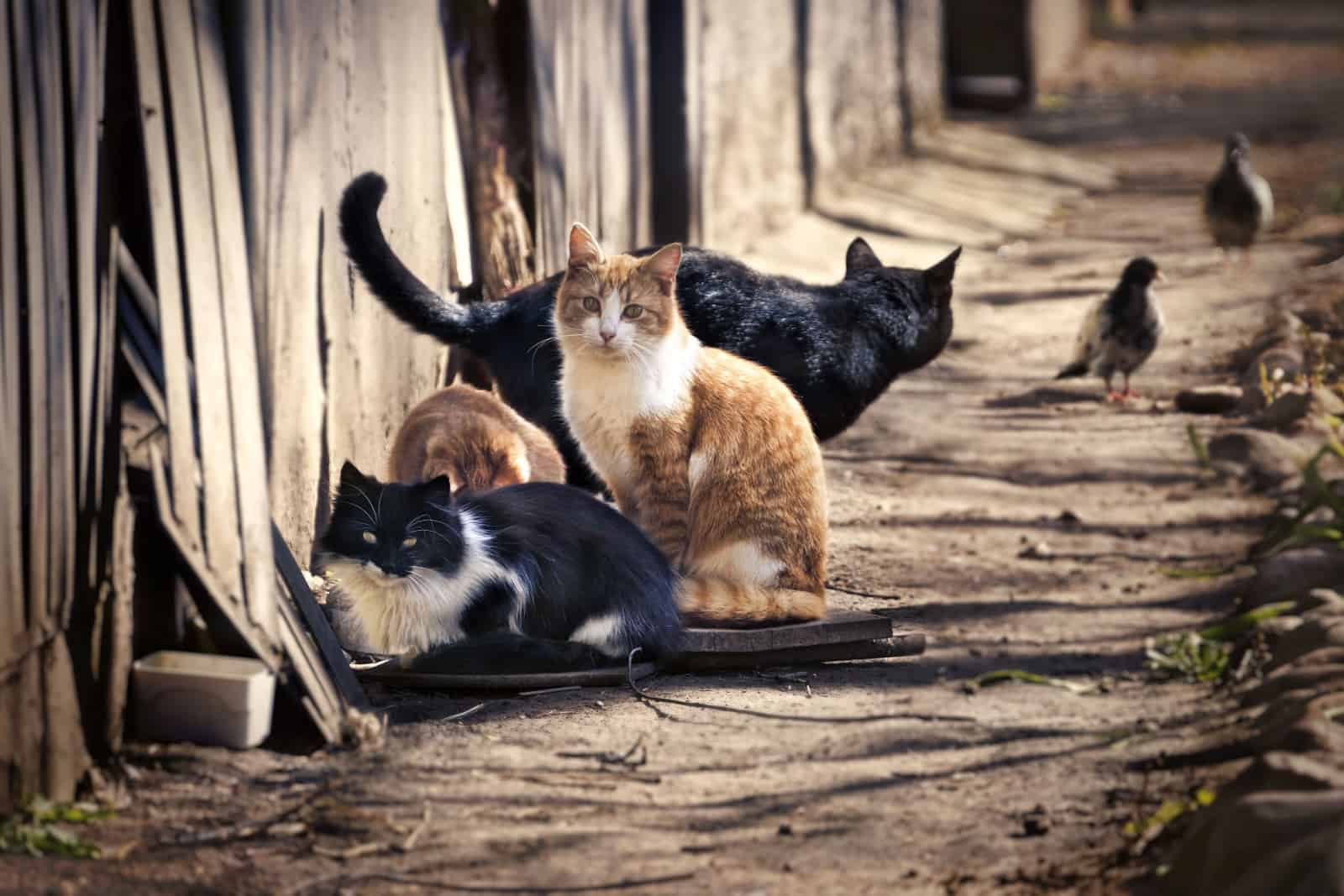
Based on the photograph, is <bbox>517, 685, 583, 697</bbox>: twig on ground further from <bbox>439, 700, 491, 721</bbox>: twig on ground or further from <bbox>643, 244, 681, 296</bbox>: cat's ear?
<bbox>643, 244, 681, 296</bbox>: cat's ear

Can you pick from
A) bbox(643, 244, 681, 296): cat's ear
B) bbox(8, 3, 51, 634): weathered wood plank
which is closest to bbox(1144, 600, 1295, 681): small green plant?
bbox(643, 244, 681, 296): cat's ear

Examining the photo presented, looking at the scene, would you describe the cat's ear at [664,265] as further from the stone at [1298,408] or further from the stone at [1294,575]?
the stone at [1298,408]

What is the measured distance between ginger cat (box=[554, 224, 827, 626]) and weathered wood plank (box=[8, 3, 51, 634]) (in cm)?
189

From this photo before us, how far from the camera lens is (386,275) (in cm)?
484

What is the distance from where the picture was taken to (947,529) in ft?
19.2

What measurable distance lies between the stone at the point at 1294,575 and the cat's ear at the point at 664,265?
2078 millimetres

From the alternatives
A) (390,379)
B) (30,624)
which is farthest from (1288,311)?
(30,624)

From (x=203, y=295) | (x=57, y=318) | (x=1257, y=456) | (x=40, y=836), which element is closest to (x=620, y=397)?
(x=203, y=295)

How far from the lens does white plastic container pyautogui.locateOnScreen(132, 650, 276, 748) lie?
350 centimetres

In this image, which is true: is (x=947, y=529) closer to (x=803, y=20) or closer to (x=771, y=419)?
(x=771, y=419)

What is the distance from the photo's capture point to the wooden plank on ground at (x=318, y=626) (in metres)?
3.83

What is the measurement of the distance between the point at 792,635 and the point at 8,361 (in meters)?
2.29

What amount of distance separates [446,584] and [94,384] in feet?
3.72

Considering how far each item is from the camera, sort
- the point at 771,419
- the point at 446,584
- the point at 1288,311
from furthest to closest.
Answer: the point at 1288,311 → the point at 771,419 → the point at 446,584
